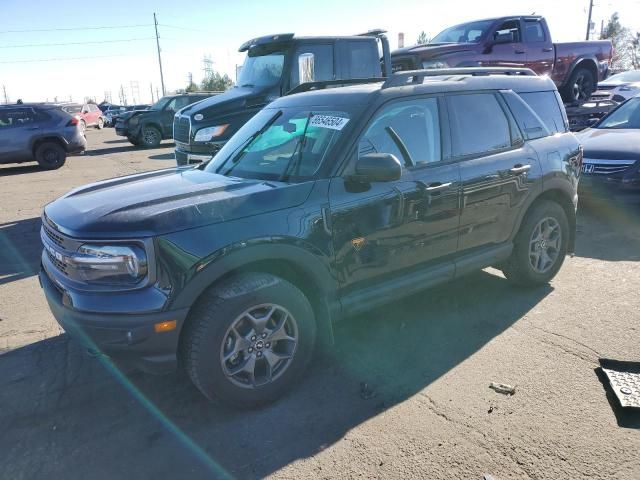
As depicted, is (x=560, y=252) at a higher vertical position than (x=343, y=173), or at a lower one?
lower

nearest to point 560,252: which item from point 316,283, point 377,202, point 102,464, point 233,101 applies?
point 377,202

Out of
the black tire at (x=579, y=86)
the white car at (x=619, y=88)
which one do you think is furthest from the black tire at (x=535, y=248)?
the white car at (x=619, y=88)

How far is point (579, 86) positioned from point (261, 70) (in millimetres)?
7937

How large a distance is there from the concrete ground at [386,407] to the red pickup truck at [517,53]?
253 inches

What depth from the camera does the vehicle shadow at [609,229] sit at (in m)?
5.80

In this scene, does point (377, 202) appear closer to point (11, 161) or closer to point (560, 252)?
point (560, 252)

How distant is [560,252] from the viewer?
487cm

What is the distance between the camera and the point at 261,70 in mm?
8828

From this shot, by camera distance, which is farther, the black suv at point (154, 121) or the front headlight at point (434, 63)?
the black suv at point (154, 121)

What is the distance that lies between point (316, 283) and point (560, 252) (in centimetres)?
286

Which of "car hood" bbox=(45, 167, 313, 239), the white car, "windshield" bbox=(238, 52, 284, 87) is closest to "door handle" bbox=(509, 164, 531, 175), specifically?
"car hood" bbox=(45, 167, 313, 239)

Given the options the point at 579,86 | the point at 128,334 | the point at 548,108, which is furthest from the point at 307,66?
the point at 579,86

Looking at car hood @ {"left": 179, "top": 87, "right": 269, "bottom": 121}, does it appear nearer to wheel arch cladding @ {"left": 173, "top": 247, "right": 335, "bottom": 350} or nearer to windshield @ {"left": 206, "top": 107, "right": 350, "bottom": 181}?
windshield @ {"left": 206, "top": 107, "right": 350, "bottom": 181}

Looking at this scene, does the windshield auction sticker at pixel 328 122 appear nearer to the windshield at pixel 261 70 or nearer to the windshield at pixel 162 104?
the windshield at pixel 261 70
